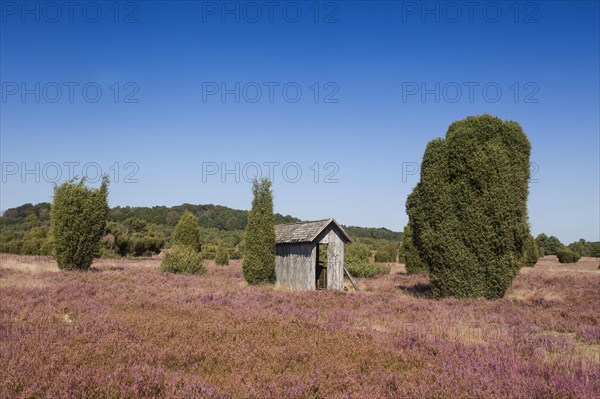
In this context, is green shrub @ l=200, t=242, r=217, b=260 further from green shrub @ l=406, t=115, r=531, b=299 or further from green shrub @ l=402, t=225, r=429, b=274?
green shrub @ l=406, t=115, r=531, b=299

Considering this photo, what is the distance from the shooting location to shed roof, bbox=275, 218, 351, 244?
20.7 m

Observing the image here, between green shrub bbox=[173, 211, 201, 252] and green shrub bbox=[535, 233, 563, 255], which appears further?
green shrub bbox=[535, 233, 563, 255]

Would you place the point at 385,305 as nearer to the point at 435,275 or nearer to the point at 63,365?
the point at 435,275

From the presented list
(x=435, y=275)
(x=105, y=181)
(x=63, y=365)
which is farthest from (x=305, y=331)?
(x=105, y=181)

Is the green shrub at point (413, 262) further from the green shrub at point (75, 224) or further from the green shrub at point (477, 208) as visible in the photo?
the green shrub at point (75, 224)

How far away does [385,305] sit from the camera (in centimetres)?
1491

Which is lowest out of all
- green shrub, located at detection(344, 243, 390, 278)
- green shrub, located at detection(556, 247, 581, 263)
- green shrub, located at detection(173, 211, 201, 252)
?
green shrub, located at detection(556, 247, 581, 263)

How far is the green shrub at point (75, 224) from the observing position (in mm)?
25281

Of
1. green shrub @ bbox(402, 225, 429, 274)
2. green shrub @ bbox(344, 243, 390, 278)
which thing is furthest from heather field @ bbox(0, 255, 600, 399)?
green shrub @ bbox(402, 225, 429, 274)

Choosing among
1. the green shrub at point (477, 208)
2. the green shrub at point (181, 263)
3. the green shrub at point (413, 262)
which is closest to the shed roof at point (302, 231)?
the green shrub at point (477, 208)

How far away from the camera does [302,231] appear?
2216 cm

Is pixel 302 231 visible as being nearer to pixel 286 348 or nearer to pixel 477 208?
pixel 477 208

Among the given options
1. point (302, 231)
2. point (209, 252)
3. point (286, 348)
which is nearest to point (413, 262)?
point (302, 231)

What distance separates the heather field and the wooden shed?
587 cm
